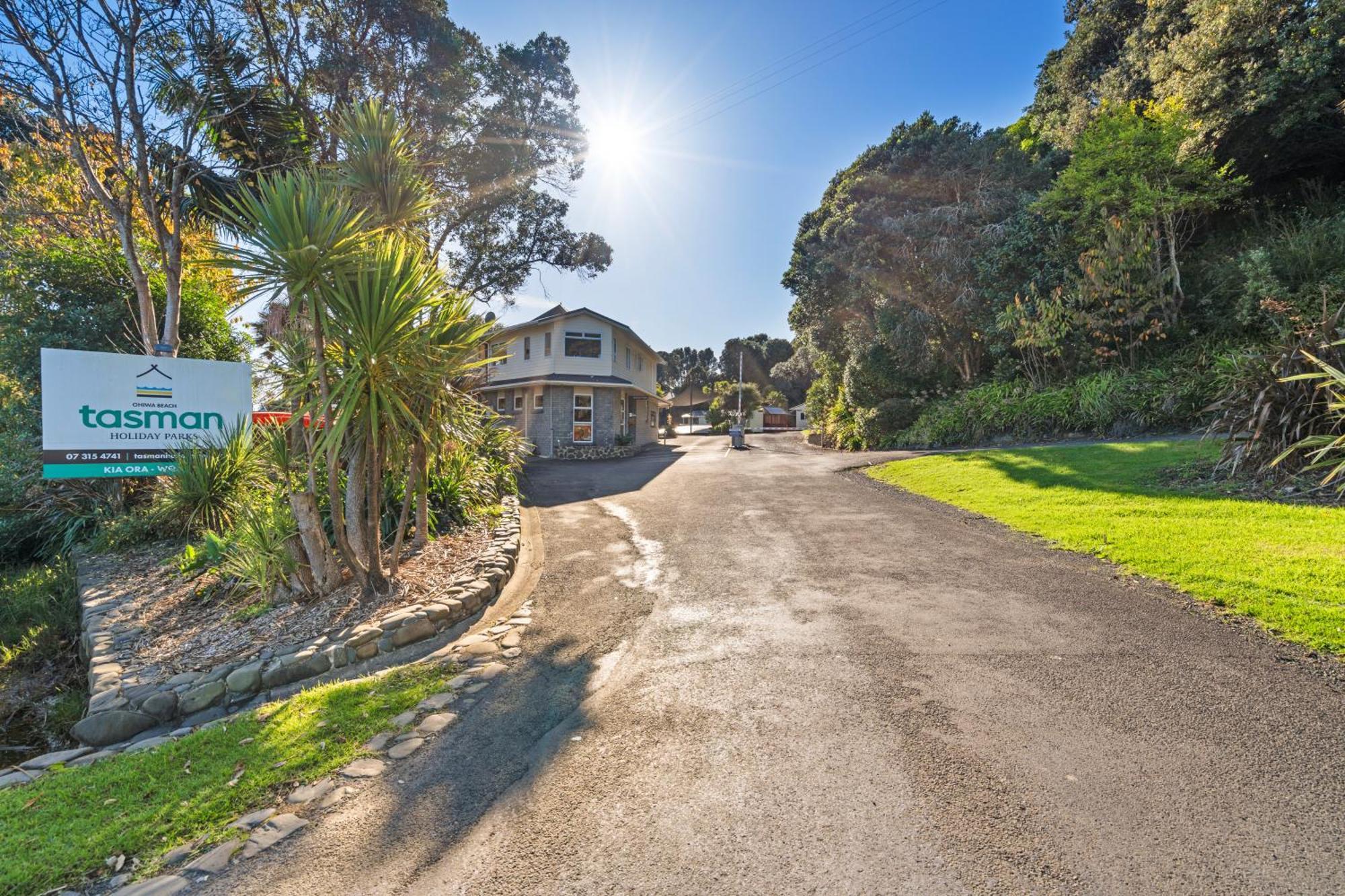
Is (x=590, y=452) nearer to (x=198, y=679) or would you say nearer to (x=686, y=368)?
(x=198, y=679)

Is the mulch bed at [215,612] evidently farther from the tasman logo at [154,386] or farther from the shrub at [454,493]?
the tasman logo at [154,386]

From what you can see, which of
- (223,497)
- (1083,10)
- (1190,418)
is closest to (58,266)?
(223,497)

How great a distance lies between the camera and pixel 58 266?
8.58m

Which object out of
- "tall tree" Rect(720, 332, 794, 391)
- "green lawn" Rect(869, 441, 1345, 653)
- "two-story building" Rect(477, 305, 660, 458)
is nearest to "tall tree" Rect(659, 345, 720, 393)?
"tall tree" Rect(720, 332, 794, 391)

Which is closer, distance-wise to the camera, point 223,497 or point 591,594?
point 591,594

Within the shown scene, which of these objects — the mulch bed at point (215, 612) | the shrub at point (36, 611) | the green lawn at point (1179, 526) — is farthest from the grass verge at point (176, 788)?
the green lawn at point (1179, 526)

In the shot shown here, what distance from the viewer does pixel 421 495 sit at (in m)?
5.96

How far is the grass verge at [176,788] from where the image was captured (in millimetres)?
2137

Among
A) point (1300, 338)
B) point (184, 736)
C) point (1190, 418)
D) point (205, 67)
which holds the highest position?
point (205, 67)

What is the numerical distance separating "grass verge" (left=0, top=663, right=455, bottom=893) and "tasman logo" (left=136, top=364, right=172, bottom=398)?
5.67 m

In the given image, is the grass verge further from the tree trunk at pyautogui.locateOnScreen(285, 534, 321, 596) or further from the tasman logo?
the tasman logo

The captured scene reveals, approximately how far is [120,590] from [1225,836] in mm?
8371

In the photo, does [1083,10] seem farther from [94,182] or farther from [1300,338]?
[94,182]

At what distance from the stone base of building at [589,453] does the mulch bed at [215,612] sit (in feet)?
46.5
